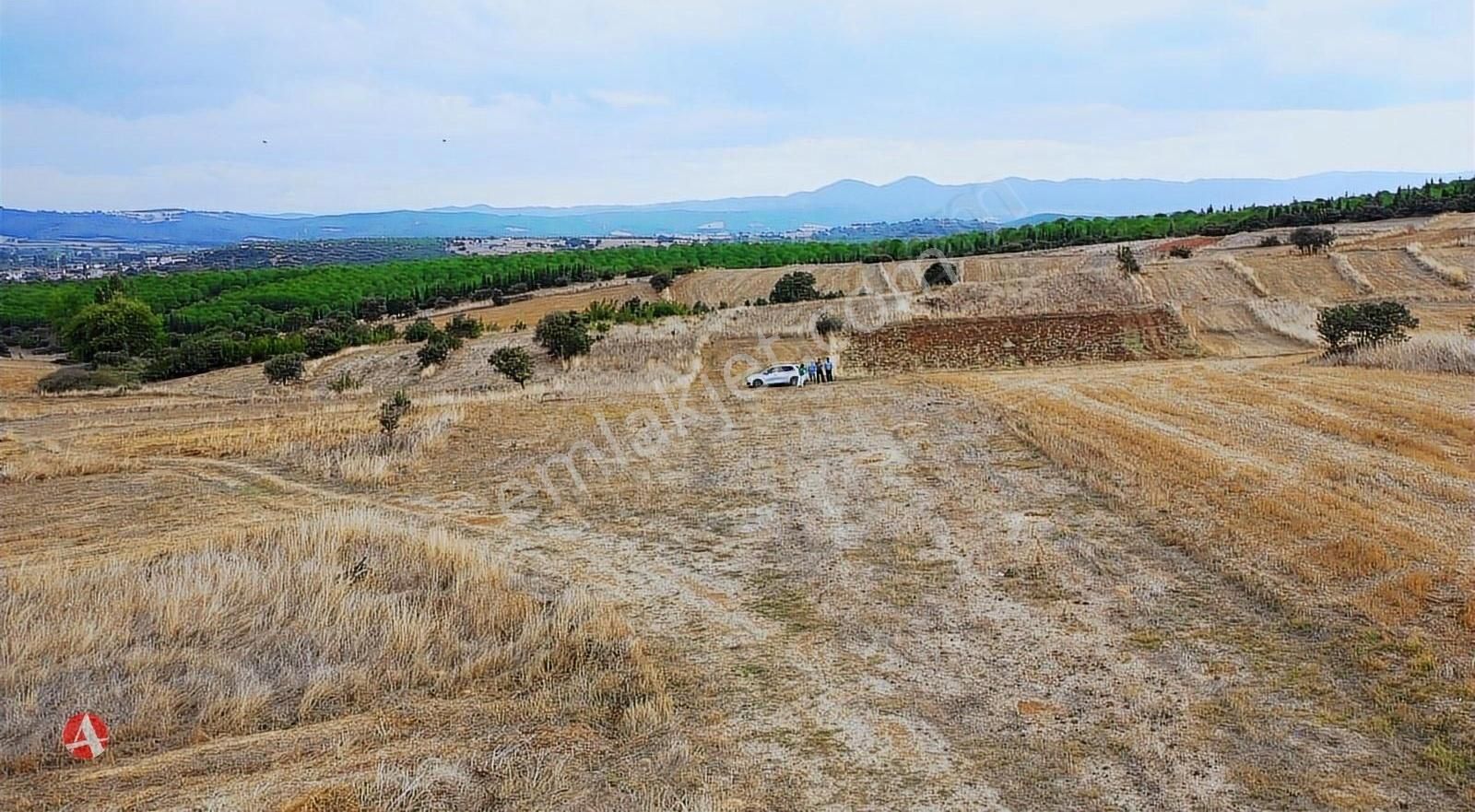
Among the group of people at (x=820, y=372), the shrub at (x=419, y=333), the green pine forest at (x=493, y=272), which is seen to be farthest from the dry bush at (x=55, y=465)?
the green pine forest at (x=493, y=272)

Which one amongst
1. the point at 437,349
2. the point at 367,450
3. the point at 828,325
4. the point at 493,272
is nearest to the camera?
the point at 367,450

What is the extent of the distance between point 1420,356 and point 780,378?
14271mm

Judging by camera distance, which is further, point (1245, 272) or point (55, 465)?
point (1245, 272)

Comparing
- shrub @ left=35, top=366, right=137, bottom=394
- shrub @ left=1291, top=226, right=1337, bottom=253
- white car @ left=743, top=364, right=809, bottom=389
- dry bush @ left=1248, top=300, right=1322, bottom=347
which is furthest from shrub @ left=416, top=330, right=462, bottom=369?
shrub @ left=1291, top=226, right=1337, bottom=253

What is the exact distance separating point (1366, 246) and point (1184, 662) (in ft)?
167

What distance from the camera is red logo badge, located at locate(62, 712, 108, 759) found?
5.80 meters

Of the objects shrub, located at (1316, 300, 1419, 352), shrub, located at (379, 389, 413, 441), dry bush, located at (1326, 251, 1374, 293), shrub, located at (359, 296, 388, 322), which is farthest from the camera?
shrub, located at (359, 296, 388, 322)

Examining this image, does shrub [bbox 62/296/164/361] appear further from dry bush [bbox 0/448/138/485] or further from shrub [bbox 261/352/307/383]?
dry bush [bbox 0/448/138/485]

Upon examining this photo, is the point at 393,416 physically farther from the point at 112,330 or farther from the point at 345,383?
the point at 112,330

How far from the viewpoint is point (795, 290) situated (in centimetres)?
4988

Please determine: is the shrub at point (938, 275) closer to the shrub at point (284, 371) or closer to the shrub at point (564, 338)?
the shrub at point (564, 338)

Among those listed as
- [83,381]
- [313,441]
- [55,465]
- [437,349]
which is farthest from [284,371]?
[55,465]

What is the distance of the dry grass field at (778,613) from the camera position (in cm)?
552

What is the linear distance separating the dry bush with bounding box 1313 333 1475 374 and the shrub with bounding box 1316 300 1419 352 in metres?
0.55
